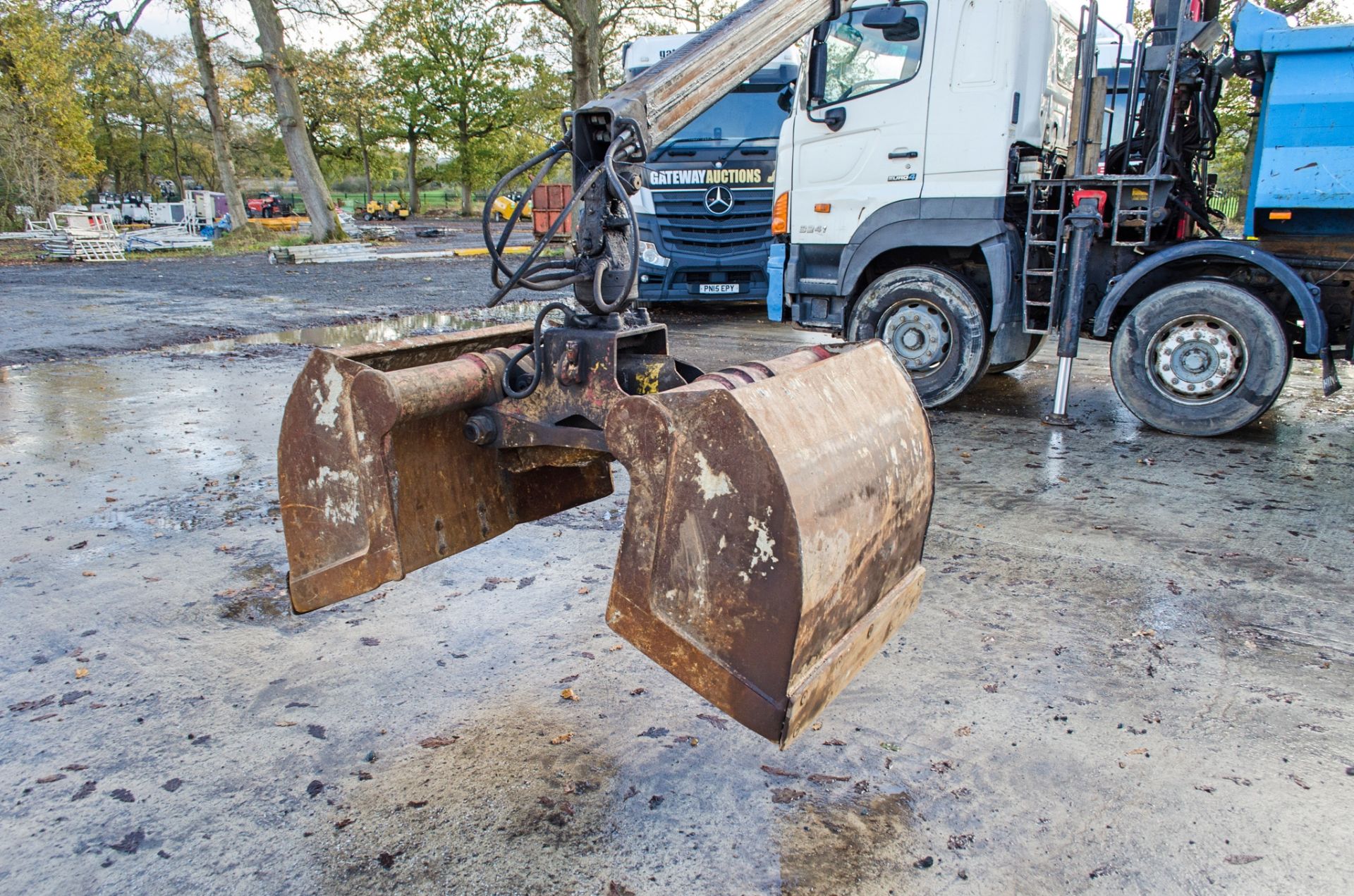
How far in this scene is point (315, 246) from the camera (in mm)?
21188

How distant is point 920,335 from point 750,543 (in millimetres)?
5281

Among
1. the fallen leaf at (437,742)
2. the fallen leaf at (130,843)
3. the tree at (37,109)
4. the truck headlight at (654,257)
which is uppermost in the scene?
the tree at (37,109)

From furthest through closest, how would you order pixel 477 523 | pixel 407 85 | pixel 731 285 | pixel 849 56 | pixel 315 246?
pixel 407 85 → pixel 315 246 → pixel 731 285 → pixel 849 56 → pixel 477 523

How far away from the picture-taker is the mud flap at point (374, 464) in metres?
2.80

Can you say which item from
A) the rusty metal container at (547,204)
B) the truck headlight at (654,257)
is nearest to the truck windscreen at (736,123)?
the truck headlight at (654,257)

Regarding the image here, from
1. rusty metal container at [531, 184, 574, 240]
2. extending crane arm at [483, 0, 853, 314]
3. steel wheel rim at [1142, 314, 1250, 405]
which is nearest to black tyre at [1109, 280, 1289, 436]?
steel wheel rim at [1142, 314, 1250, 405]

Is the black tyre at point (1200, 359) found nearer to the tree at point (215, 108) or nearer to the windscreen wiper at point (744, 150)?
the windscreen wiper at point (744, 150)

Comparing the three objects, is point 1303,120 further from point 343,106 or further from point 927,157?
point 343,106

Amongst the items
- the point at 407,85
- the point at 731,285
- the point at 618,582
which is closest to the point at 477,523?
the point at 618,582

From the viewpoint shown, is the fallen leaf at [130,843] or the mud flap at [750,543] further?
the fallen leaf at [130,843]

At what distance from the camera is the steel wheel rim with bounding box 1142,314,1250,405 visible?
20.0 feet

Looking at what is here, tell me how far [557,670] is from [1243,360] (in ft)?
17.0

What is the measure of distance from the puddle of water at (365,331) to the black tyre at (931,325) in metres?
3.71

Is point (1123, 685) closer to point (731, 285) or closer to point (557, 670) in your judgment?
point (557, 670)
